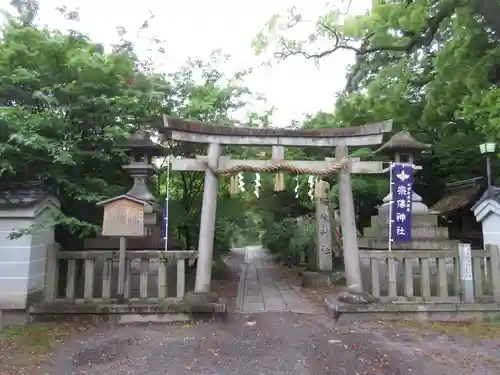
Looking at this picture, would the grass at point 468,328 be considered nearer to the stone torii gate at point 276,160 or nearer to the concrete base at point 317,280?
the stone torii gate at point 276,160

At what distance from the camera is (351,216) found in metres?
7.61

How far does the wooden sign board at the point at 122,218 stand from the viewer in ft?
21.5

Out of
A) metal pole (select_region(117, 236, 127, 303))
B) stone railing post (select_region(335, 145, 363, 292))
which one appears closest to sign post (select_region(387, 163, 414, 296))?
stone railing post (select_region(335, 145, 363, 292))

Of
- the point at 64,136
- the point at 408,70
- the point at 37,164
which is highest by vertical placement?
the point at 408,70

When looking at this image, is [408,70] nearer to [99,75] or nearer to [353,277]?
[353,277]

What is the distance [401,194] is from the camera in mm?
8484

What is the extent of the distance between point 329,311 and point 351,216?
1959 mm

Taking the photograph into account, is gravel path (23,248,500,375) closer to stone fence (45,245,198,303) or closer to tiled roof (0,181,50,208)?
A: stone fence (45,245,198,303)

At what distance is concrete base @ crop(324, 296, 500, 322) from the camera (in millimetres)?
6953

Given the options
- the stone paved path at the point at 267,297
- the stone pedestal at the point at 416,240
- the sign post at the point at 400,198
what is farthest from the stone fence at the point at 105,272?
the stone pedestal at the point at 416,240

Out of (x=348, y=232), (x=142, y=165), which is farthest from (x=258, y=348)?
(x=142, y=165)

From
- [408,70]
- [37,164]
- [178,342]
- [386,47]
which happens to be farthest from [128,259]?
[408,70]

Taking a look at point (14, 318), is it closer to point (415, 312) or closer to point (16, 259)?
point (16, 259)

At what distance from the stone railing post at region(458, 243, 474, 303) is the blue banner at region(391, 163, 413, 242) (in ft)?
5.44
